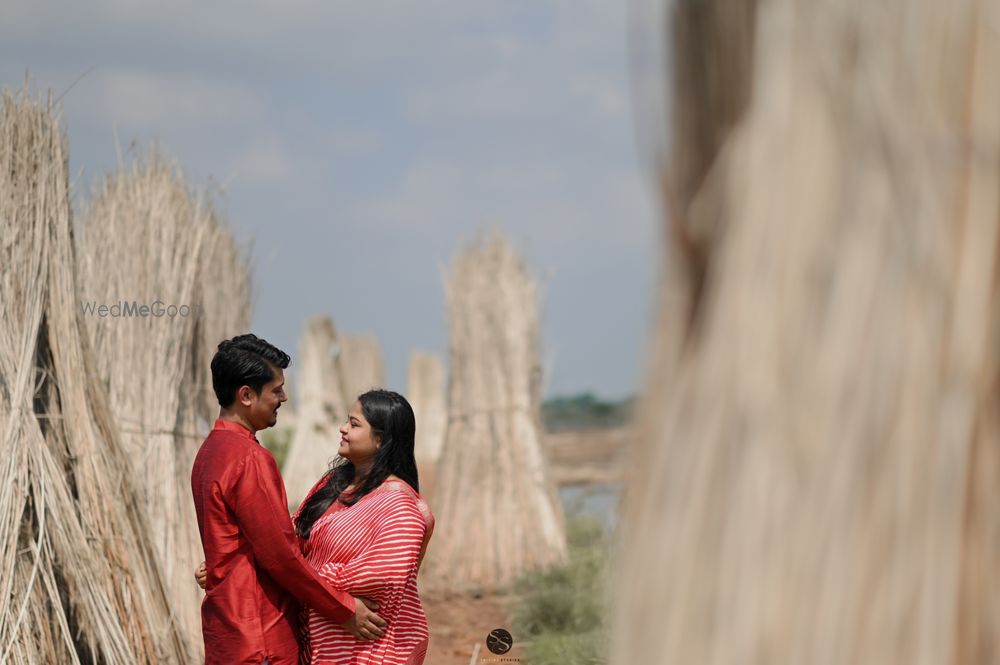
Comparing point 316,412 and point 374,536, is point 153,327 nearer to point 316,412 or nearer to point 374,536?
point 374,536

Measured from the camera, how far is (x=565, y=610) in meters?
7.29

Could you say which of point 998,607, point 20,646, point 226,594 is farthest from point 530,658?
point 998,607

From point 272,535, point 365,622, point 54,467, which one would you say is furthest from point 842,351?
point 54,467

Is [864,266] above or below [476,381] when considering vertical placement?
above

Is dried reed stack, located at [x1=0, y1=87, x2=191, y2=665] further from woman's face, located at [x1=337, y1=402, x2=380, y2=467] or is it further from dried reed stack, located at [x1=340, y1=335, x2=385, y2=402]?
dried reed stack, located at [x1=340, y1=335, x2=385, y2=402]

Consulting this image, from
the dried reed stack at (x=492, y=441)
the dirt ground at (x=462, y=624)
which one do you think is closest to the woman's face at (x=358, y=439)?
the dirt ground at (x=462, y=624)

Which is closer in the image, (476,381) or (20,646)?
(20,646)

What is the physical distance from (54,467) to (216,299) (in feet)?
9.62

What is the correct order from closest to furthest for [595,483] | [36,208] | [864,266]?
[864,266] < [36,208] < [595,483]

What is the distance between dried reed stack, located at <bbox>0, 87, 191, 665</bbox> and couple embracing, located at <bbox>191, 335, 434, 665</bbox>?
1.02 m

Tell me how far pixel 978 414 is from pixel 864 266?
0.23 meters

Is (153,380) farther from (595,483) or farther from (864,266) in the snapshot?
(595,483)

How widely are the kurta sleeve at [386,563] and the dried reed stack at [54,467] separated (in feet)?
4.20

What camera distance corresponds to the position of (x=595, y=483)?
16.4 meters
